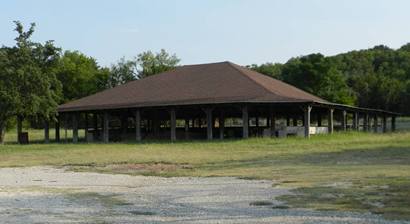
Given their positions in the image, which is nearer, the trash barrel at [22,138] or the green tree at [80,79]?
the trash barrel at [22,138]

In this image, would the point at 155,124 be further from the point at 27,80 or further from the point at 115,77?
the point at 115,77

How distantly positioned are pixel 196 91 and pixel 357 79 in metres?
59.2

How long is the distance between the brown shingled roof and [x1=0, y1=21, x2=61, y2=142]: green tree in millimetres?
2348

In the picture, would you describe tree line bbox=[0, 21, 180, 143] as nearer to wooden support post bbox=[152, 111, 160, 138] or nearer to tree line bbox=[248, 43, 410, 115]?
wooden support post bbox=[152, 111, 160, 138]

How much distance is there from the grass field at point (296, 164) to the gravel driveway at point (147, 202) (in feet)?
2.81

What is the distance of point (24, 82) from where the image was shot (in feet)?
132

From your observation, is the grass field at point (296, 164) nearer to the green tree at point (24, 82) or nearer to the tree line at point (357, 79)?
the green tree at point (24, 82)

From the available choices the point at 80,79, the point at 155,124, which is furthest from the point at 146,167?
the point at 80,79

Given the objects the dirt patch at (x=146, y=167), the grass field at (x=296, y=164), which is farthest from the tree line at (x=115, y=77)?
the dirt patch at (x=146, y=167)

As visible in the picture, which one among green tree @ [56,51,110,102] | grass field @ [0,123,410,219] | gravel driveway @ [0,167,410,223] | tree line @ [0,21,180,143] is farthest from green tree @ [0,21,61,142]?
green tree @ [56,51,110,102]

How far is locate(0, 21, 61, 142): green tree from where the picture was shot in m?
39.7

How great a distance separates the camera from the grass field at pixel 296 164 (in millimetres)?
12172

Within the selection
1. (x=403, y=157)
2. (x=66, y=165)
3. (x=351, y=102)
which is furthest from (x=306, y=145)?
(x=351, y=102)

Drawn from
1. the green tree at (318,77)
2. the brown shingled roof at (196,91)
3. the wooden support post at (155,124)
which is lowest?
the wooden support post at (155,124)
